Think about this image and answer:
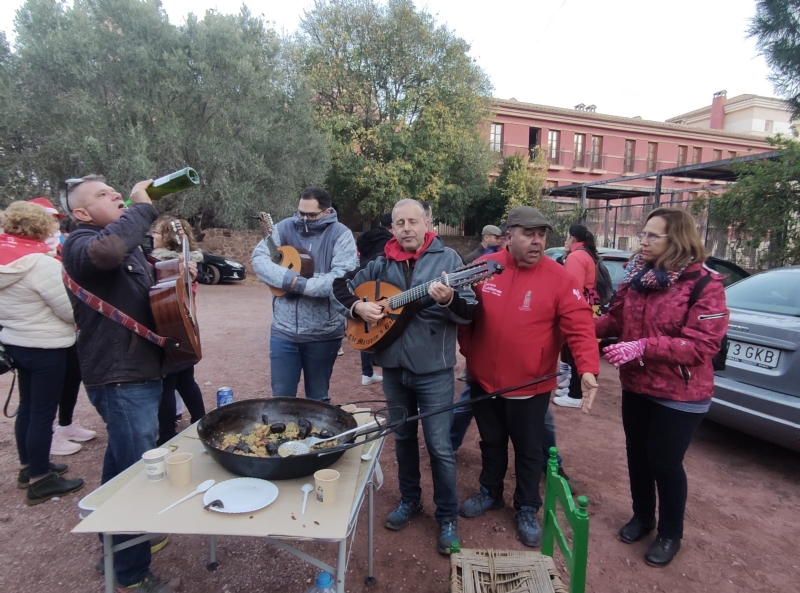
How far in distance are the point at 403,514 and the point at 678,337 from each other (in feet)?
6.03

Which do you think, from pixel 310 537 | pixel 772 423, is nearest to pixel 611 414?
pixel 772 423

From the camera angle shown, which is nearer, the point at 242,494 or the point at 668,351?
the point at 242,494

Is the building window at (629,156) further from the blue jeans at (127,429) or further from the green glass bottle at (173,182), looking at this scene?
the blue jeans at (127,429)

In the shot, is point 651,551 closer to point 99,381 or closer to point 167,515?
point 167,515

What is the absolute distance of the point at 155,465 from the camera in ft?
5.85

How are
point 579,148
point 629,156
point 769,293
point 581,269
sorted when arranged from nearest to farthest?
point 769,293 → point 581,269 → point 579,148 → point 629,156

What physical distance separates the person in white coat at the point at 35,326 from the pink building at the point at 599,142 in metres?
25.8

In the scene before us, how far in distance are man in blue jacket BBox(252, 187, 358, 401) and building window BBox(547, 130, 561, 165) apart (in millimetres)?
26829

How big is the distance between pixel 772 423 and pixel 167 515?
3837mm

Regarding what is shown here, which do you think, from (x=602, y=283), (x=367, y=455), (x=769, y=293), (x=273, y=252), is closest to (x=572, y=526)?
(x=367, y=455)

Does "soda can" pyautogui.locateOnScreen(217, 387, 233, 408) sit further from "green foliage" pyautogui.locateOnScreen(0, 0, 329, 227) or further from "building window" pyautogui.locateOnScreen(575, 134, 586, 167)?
"building window" pyautogui.locateOnScreen(575, 134, 586, 167)

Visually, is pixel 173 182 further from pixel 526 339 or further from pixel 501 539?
pixel 501 539

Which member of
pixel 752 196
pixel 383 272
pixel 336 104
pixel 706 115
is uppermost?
pixel 706 115

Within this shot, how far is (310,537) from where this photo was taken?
1489 millimetres
